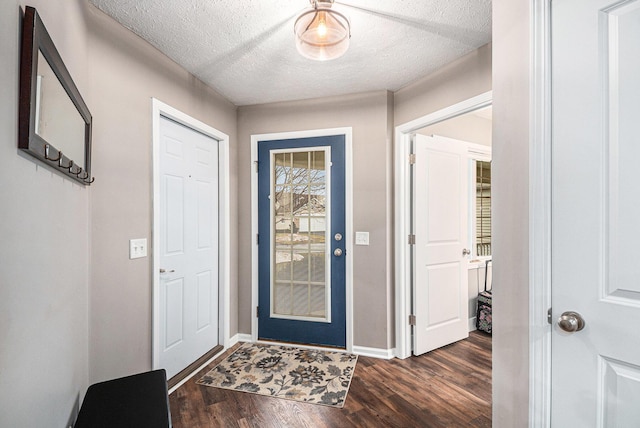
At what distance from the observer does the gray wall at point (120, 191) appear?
171 centimetres

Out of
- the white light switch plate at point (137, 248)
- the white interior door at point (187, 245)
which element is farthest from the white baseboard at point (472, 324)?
the white light switch plate at point (137, 248)

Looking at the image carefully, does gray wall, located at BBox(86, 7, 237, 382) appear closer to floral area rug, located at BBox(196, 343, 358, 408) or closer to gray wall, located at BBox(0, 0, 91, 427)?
gray wall, located at BBox(0, 0, 91, 427)

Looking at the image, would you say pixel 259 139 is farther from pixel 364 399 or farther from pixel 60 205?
pixel 364 399

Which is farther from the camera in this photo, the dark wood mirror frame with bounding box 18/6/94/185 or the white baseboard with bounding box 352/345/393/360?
the white baseboard with bounding box 352/345/393/360

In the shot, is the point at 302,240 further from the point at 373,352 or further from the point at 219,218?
the point at 373,352

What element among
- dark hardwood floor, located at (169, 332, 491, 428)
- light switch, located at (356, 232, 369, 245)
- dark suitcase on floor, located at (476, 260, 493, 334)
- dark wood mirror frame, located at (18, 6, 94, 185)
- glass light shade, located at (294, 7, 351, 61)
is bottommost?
dark hardwood floor, located at (169, 332, 491, 428)

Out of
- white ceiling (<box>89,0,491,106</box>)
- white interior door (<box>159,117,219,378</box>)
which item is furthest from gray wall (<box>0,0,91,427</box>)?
white interior door (<box>159,117,219,378</box>)

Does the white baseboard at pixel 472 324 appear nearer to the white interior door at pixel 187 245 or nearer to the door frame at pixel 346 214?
the door frame at pixel 346 214

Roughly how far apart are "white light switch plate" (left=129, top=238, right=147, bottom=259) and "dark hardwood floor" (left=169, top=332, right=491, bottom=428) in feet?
3.34

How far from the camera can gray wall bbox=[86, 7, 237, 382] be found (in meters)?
1.71

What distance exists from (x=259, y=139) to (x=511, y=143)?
2361 millimetres

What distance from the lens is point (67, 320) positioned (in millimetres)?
1257

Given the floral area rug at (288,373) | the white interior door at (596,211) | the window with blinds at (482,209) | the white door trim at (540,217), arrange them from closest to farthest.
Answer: the white interior door at (596,211)
the white door trim at (540,217)
the floral area rug at (288,373)
the window with blinds at (482,209)

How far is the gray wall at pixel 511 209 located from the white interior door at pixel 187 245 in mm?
2088
